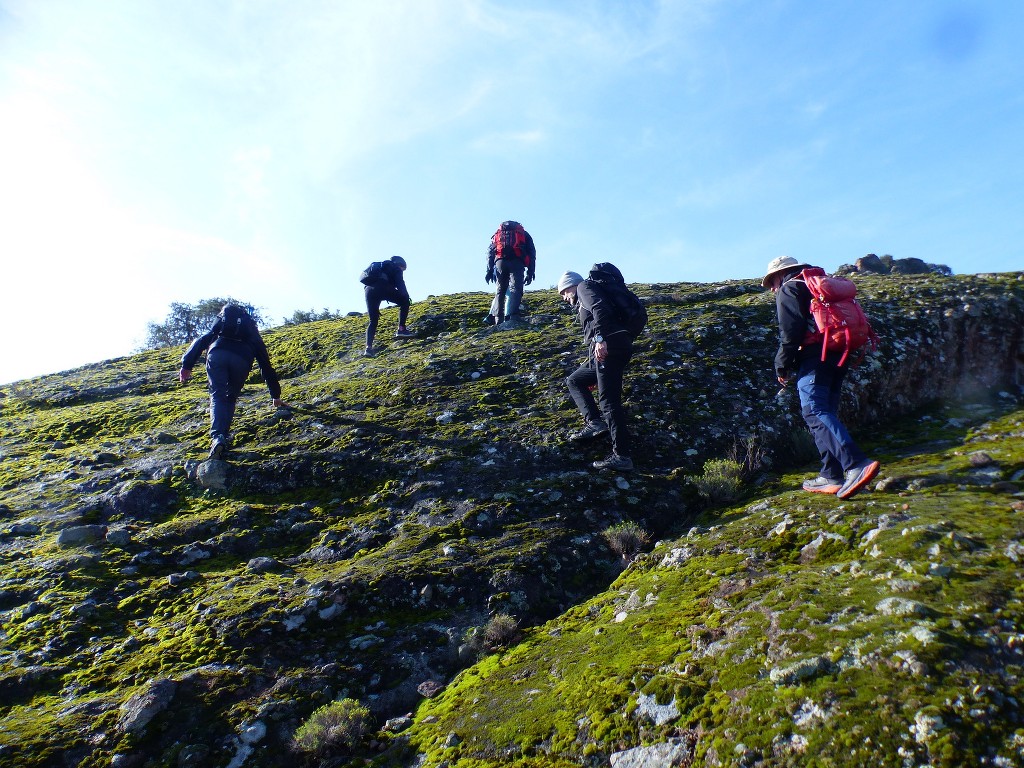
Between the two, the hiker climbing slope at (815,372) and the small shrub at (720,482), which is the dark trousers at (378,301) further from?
the hiker climbing slope at (815,372)

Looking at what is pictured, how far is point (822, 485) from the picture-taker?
5.67 metres

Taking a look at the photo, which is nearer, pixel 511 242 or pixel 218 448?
pixel 218 448

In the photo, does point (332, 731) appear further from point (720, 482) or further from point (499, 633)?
point (720, 482)

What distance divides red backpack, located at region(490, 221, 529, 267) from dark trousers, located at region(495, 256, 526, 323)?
11cm

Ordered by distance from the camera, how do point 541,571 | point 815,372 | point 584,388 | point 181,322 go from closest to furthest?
point 541,571
point 815,372
point 584,388
point 181,322

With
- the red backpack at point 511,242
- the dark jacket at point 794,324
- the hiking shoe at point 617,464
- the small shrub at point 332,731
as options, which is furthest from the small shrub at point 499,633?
the red backpack at point 511,242

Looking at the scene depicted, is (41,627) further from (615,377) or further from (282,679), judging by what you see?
(615,377)

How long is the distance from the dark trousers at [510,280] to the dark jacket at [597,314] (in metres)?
5.64

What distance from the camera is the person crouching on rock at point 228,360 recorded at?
→ 28.6 feet

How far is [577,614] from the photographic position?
4812mm

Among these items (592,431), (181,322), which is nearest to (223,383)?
(592,431)

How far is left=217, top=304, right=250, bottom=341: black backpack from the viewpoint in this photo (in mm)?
9320

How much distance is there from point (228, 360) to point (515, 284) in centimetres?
614

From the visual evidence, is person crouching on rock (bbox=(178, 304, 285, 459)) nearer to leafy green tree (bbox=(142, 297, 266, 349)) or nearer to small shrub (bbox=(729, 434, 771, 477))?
small shrub (bbox=(729, 434, 771, 477))
